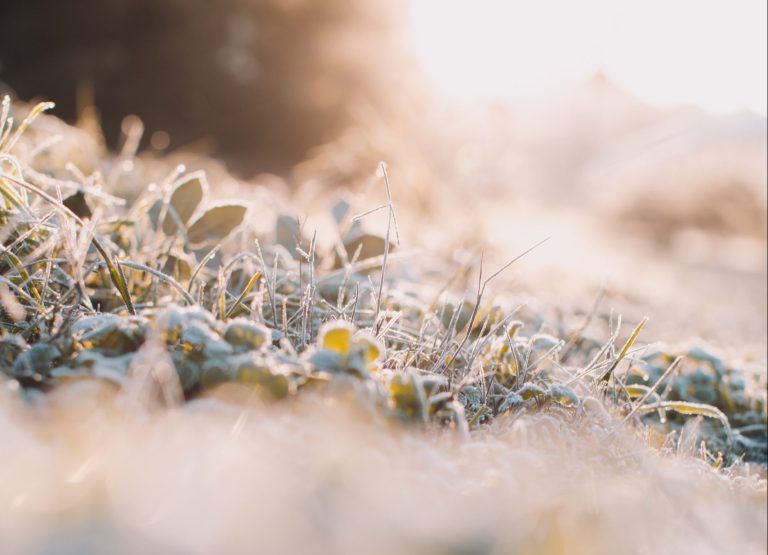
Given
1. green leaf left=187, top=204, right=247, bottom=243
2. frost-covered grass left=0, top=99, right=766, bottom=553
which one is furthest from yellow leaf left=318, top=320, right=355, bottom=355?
green leaf left=187, top=204, right=247, bottom=243

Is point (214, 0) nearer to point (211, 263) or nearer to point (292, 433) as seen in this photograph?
point (211, 263)

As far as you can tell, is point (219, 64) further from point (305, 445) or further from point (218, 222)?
point (305, 445)

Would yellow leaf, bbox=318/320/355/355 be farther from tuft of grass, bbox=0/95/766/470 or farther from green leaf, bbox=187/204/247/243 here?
green leaf, bbox=187/204/247/243

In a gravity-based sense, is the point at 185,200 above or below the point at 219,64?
below

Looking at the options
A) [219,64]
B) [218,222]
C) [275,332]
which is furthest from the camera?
[219,64]

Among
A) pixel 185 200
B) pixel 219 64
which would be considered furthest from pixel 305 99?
pixel 185 200

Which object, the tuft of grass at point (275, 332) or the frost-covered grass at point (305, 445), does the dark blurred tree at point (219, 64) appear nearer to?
the tuft of grass at point (275, 332)
